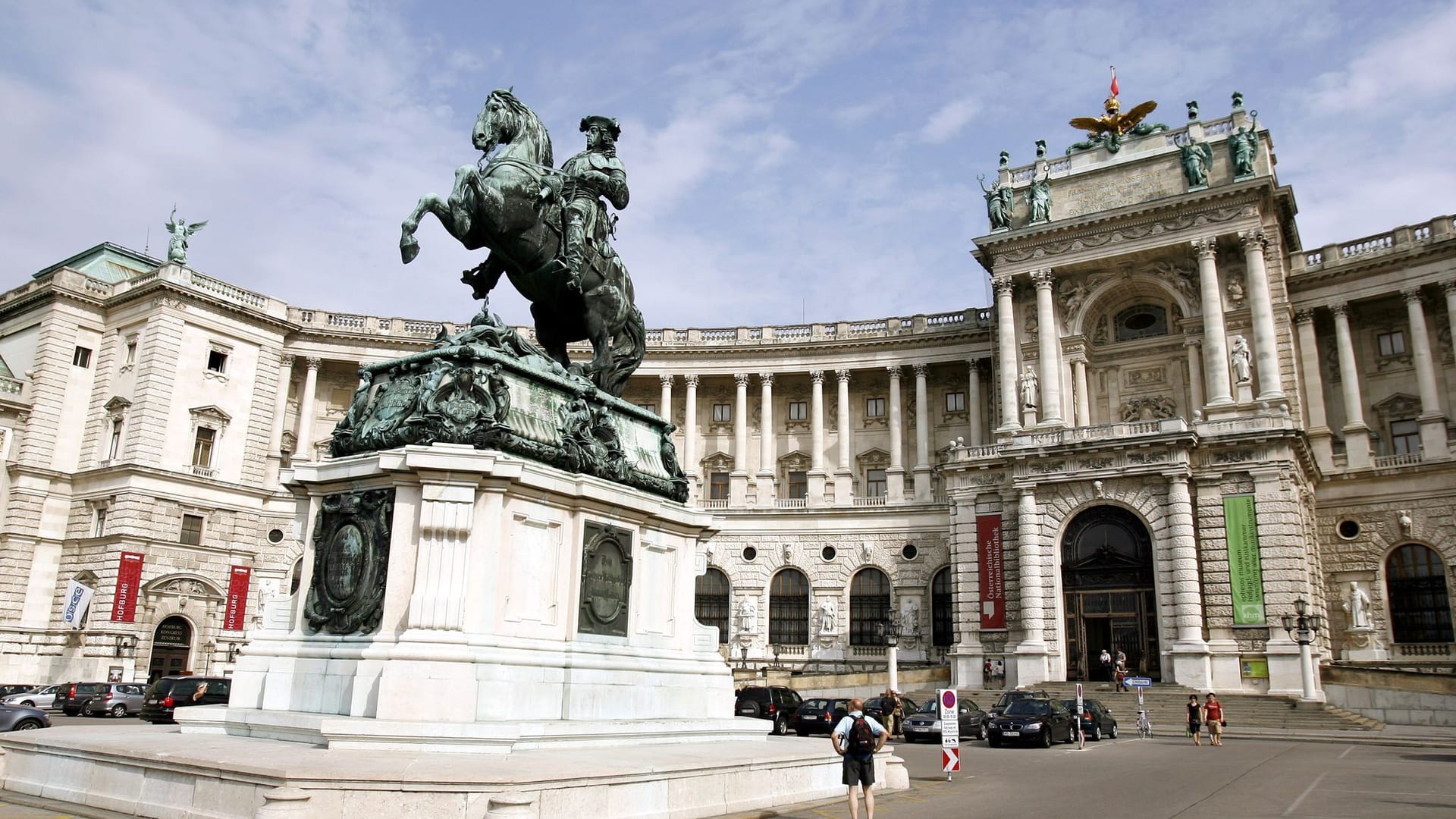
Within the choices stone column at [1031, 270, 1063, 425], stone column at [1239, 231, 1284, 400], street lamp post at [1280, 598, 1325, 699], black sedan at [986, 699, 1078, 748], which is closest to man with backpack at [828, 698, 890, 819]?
black sedan at [986, 699, 1078, 748]

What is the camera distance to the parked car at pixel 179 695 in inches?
1190

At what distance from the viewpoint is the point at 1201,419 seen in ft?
138

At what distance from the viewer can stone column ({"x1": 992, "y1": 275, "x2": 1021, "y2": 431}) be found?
155ft

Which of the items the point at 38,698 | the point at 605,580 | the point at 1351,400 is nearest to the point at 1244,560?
the point at 1351,400

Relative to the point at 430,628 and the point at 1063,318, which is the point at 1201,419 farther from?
the point at 430,628

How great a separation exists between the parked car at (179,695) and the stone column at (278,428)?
77.4ft

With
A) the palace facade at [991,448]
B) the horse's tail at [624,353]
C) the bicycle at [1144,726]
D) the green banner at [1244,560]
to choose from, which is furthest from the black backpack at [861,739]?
the green banner at [1244,560]

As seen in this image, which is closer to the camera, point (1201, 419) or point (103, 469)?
point (1201, 419)

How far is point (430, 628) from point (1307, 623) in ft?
110

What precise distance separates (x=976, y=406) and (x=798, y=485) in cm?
1051

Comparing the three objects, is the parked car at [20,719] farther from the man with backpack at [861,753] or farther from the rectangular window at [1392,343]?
the rectangular window at [1392,343]

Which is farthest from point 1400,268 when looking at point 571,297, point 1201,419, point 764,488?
point 571,297

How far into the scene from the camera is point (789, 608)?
176ft

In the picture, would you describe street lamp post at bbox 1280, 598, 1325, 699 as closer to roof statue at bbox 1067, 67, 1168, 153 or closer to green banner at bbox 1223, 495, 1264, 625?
green banner at bbox 1223, 495, 1264, 625
